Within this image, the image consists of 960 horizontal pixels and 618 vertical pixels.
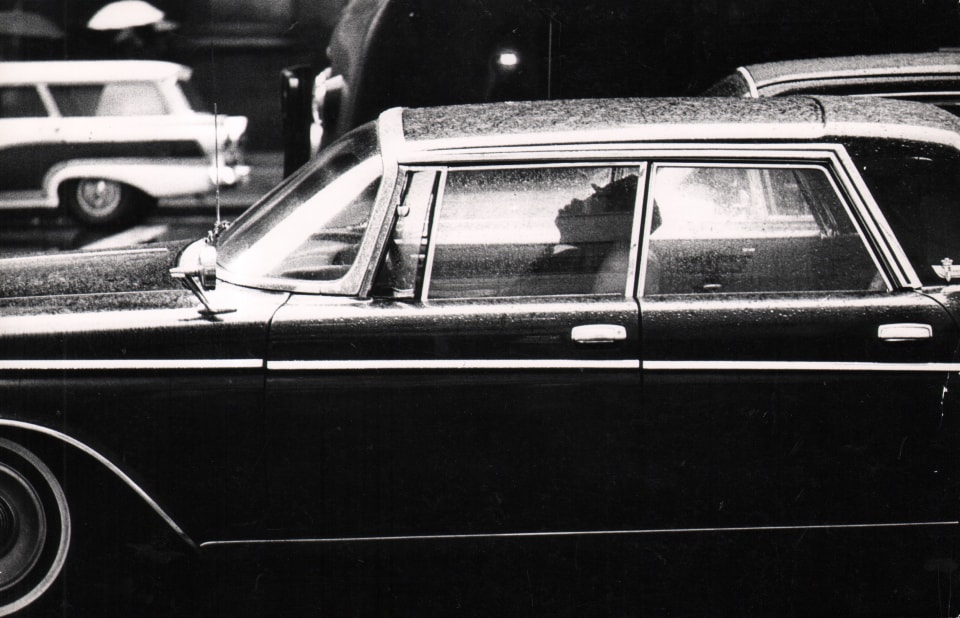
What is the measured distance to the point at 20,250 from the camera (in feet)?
21.8

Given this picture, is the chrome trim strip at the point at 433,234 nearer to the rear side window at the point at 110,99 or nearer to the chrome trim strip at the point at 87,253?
the chrome trim strip at the point at 87,253

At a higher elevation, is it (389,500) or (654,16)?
(654,16)

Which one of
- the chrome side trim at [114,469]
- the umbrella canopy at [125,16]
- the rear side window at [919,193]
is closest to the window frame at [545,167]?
the rear side window at [919,193]

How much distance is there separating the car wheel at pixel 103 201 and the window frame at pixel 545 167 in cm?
376

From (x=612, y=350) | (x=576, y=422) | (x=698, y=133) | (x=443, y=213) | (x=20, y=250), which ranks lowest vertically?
(x=20, y=250)

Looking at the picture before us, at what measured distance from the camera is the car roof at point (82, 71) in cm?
647

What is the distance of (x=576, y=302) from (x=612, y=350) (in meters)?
0.20

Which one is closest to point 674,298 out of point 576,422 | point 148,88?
point 576,422

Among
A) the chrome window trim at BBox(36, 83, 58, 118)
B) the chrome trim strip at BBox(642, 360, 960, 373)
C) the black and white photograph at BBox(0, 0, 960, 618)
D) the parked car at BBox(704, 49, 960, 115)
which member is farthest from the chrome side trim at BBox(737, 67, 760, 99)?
the chrome window trim at BBox(36, 83, 58, 118)

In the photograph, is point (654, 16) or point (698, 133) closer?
point (698, 133)

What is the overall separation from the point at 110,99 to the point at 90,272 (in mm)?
3107

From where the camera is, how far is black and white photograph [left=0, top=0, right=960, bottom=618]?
10.6ft

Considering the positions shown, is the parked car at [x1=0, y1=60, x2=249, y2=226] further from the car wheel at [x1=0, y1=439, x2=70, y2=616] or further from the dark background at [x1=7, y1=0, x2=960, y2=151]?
the car wheel at [x1=0, y1=439, x2=70, y2=616]

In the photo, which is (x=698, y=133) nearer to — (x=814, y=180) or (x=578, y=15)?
(x=814, y=180)
